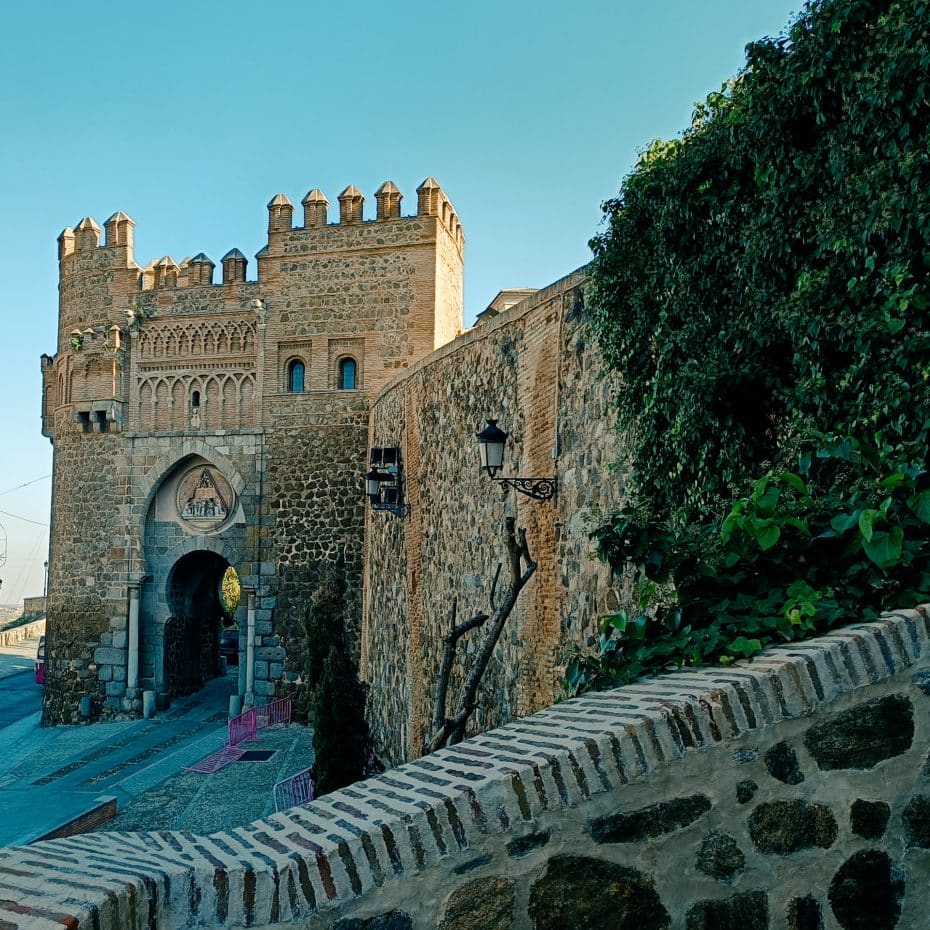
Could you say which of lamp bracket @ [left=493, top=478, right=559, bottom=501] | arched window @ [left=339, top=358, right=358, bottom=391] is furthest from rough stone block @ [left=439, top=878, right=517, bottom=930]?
arched window @ [left=339, top=358, right=358, bottom=391]

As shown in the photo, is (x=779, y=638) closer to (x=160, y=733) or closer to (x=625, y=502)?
(x=625, y=502)

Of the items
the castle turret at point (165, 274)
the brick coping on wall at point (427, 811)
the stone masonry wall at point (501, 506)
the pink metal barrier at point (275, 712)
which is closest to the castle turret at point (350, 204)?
the castle turret at point (165, 274)

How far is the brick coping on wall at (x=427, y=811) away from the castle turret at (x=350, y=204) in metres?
15.6

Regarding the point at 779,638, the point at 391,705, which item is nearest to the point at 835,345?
the point at 779,638

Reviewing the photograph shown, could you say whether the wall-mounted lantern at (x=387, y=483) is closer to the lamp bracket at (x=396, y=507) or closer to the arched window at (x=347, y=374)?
the lamp bracket at (x=396, y=507)

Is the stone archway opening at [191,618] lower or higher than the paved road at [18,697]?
higher

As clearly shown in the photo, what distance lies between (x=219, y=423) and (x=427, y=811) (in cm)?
1644

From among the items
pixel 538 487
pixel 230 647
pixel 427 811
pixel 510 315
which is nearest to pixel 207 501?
pixel 230 647

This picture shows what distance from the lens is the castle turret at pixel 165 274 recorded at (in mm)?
18484

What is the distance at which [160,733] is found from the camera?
54.4ft

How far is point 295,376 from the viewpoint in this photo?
57.5 ft

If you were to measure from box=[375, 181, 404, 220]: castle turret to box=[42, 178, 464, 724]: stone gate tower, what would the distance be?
4cm

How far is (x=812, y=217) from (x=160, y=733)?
1519cm

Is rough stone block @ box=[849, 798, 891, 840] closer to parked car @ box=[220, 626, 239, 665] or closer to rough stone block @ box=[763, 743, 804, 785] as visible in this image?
rough stone block @ box=[763, 743, 804, 785]
